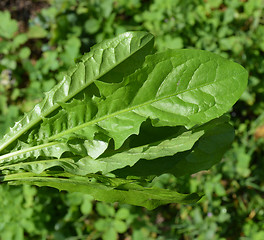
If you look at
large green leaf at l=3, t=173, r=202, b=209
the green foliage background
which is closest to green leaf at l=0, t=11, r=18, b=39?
the green foliage background

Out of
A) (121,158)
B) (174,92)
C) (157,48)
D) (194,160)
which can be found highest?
(174,92)

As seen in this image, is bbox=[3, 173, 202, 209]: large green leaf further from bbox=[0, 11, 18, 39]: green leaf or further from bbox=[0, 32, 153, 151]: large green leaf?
bbox=[0, 11, 18, 39]: green leaf

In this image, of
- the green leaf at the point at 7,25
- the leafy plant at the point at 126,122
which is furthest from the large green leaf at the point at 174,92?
the green leaf at the point at 7,25

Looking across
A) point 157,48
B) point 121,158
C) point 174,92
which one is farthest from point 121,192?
point 157,48

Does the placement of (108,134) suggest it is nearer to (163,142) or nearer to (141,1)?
(163,142)

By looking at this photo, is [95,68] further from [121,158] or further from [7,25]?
[7,25]

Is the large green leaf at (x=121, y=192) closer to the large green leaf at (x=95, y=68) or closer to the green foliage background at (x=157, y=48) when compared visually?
the large green leaf at (x=95, y=68)
